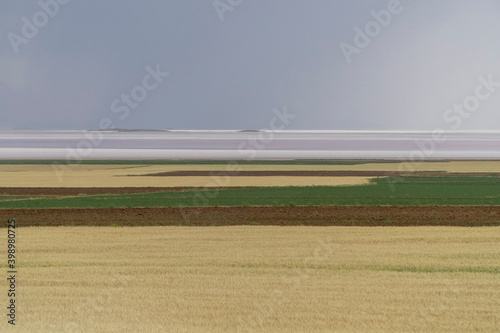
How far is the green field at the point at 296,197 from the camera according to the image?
3266cm

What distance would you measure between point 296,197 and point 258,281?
66.7 ft

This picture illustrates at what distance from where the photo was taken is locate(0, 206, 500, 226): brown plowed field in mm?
25984

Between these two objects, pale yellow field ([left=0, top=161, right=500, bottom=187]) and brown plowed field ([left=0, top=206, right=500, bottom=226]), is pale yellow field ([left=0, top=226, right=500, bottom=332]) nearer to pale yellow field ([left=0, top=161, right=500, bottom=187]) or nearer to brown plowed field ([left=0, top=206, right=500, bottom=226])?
brown plowed field ([left=0, top=206, right=500, bottom=226])

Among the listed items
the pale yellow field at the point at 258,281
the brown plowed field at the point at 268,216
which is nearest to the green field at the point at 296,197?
the brown plowed field at the point at 268,216

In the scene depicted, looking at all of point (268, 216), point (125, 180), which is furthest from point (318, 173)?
point (268, 216)

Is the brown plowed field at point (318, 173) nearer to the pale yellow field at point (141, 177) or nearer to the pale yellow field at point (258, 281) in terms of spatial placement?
the pale yellow field at point (141, 177)

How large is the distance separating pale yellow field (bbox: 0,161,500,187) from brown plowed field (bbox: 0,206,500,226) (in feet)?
39.6

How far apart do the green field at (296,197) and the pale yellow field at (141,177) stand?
4.10 m

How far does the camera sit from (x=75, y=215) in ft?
92.7

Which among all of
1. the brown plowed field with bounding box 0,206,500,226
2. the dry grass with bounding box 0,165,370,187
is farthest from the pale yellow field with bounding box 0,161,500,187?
the brown plowed field with bounding box 0,206,500,226

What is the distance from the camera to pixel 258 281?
15.1 metres

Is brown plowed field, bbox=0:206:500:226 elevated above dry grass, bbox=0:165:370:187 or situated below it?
above

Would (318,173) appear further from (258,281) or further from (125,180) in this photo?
(258,281)

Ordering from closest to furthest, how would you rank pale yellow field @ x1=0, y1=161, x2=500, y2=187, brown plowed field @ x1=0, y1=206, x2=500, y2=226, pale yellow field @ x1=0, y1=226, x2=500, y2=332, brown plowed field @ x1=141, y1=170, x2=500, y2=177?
pale yellow field @ x1=0, y1=226, x2=500, y2=332
brown plowed field @ x1=0, y1=206, x2=500, y2=226
pale yellow field @ x1=0, y1=161, x2=500, y2=187
brown plowed field @ x1=141, y1=170, x2=500, y2=177
